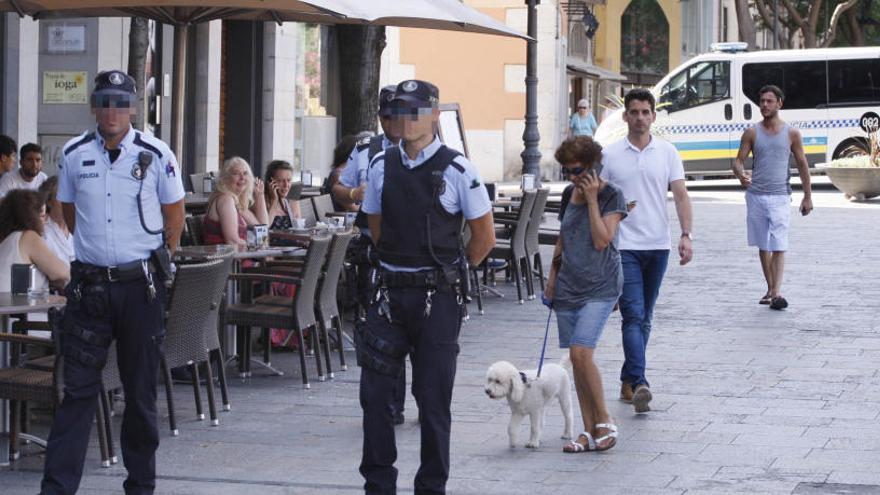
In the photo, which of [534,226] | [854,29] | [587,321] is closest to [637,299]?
[587,321]

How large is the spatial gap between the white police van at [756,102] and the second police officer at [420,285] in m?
27.3

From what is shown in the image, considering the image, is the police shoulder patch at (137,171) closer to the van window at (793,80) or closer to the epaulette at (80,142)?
the epaulette at (80,142)

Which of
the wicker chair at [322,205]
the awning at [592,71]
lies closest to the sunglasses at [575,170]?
the wicker chair at [322,205]

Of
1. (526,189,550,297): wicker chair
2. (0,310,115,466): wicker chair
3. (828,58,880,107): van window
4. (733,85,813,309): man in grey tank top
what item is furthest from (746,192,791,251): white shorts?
(828,58,880,107): van window

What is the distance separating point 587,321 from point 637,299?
108 centimetres

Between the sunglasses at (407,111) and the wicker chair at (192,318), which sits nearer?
the sunglasses at (407,111)

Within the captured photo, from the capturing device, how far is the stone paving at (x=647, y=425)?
7297 mm

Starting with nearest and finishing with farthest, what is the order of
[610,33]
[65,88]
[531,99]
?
1. [65,88]
2. [531,99]
3. [610,33]

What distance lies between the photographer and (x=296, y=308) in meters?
9.73

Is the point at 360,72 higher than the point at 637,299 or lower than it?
higher

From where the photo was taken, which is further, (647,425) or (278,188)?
(278,188)

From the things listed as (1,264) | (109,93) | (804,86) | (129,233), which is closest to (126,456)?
(129,233)

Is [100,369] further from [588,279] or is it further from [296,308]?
[296,308]

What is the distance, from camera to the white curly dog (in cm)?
780
